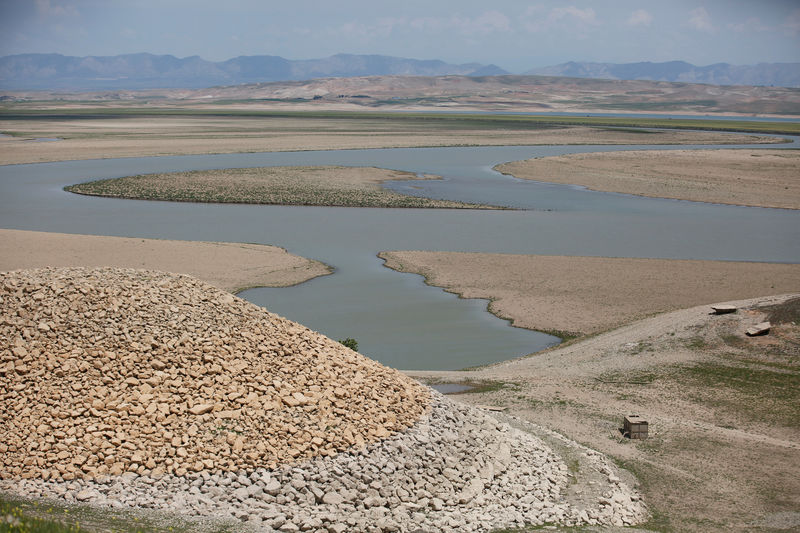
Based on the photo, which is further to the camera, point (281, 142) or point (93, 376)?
point (281, 142)

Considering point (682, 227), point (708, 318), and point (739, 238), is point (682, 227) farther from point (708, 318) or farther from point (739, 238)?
point (708, 318)

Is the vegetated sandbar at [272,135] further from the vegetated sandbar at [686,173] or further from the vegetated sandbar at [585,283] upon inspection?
the vegetated sandbar at [585,283]

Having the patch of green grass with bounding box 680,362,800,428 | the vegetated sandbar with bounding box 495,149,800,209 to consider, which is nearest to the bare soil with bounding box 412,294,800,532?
the patch of green grass with bounding box 680,362,800,428

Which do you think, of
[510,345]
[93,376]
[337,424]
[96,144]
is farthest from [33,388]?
[96,144]

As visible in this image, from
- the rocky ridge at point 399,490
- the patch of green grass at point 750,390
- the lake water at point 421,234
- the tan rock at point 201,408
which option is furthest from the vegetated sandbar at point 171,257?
the rocky ridge at point 399,490

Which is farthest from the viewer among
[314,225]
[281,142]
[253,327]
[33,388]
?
[281,142]

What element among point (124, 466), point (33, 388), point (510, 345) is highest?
point (33, 388)

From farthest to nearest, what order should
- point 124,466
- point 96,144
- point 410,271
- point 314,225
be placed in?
1. point 96,144
2. point 314,225
3. point 410,271
4. point 124,466
